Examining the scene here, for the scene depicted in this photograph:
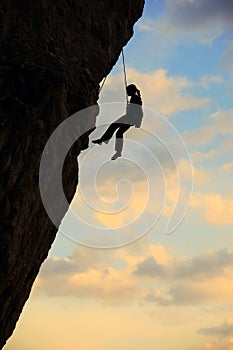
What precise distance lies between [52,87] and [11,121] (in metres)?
1.55

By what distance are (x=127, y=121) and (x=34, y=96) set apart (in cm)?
656

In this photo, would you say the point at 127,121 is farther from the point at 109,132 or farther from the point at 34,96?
the point at 34,96

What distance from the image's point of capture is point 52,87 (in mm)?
14797

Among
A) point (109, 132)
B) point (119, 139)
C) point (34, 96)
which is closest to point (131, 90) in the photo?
point (109, 132)

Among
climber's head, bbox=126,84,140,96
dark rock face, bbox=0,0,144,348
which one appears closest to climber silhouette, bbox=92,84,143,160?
climber's head, bbox=126,84,140,96

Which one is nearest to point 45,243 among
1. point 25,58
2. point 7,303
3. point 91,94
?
point 7,303

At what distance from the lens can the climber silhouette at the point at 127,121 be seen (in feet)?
65.8

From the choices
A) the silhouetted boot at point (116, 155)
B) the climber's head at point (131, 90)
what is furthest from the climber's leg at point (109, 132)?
the climber's head at point (131, 90)

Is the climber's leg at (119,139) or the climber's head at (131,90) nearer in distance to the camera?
the climber's head at (131,90)

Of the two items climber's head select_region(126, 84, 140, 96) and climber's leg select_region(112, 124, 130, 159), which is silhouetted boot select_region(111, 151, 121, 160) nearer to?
climber's leg select_region(112, 124, 130, 159)

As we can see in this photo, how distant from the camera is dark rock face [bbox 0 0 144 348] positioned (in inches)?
559

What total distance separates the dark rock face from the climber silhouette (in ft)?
4.96

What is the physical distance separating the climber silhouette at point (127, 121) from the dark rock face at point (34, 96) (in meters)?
1.51

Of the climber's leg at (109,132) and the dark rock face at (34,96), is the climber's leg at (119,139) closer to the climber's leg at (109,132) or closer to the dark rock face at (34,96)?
the climber's leg at (109,132)
